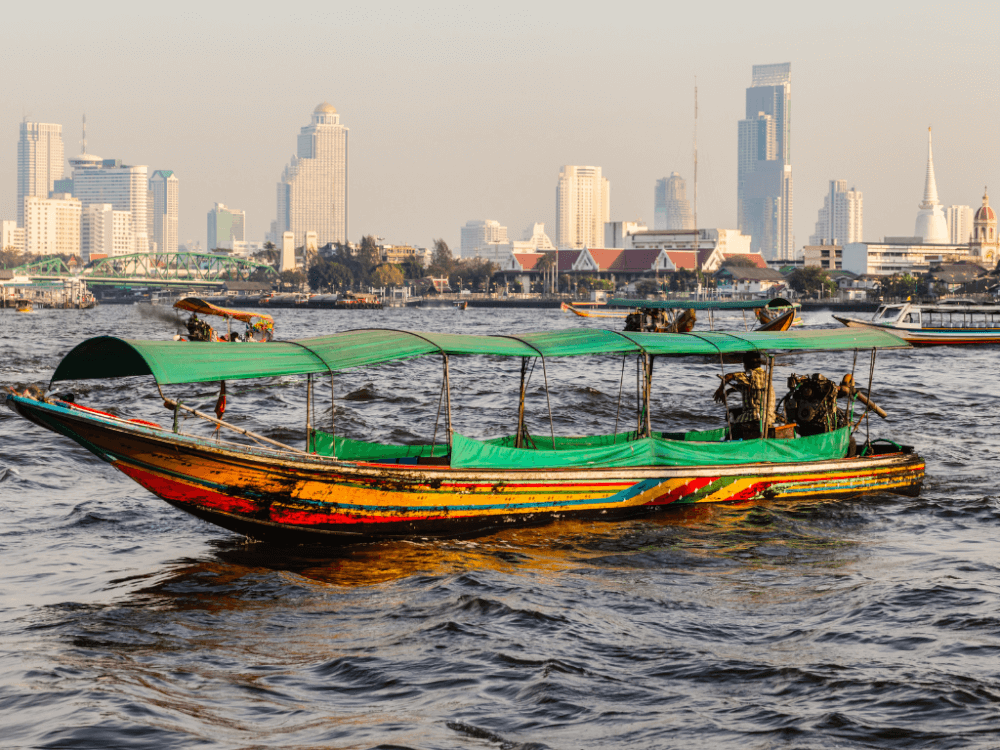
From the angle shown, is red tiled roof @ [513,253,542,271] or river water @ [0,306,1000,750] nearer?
river water @ [0,306,1000,750]

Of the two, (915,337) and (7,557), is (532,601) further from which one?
(915,337)

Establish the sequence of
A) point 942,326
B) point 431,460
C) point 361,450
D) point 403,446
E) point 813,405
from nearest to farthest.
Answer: point 431,460
point 361,450
point 403,446
point 813,405
point 942,326

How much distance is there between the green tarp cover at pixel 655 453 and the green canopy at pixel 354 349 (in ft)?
3.57

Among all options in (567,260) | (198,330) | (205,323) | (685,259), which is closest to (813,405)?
(198,330)

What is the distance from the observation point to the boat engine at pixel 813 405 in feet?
46.6

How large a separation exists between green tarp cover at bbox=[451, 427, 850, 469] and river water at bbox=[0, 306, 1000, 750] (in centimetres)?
69

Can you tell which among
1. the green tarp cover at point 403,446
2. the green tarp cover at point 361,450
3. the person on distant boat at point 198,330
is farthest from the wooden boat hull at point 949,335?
the green tarp cover at point 361,450

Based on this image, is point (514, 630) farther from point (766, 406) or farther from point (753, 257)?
point (753, 257)

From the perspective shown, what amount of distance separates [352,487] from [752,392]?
227 inches

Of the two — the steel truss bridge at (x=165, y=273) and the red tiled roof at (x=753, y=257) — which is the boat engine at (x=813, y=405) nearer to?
the red tiled roof at (x=753, y=257)

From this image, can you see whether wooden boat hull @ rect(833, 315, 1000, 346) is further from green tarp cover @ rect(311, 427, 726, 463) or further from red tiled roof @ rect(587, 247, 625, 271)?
red tiled roof @ rect(587, 247, 625, 271)

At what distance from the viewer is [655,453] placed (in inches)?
490

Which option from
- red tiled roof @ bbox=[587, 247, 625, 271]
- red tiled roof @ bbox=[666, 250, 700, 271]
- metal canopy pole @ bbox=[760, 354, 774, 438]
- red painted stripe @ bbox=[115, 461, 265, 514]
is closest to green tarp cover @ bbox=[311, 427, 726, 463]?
metal canopy pole @ bbox=[760, 354, 774, 438]

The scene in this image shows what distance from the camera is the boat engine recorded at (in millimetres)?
14195
